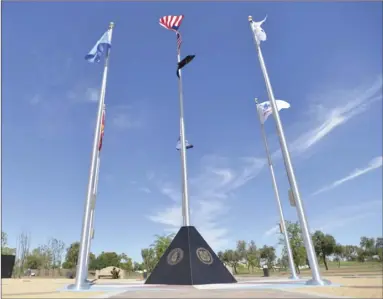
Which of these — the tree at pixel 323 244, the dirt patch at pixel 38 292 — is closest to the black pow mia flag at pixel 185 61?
the dirt patch at pixel 38 292

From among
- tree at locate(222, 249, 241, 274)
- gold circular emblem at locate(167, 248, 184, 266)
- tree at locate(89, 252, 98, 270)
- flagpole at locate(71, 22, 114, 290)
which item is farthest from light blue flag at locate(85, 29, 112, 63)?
tree at locate(89, 252, 98, 270)

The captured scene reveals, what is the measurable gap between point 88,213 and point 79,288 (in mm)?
3089

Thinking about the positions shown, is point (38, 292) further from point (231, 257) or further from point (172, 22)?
point (231, 257)

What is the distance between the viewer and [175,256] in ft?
49.9

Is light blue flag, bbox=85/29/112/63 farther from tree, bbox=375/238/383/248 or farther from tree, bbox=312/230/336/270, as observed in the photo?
tree, bbox=375/238/383/248

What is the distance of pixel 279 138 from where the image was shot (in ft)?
49.0

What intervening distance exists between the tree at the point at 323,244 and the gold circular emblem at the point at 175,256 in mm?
60319

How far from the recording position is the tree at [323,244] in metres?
67.3

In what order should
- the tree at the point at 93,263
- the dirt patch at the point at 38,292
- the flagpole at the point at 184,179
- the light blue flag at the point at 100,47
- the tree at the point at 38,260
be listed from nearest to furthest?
1. the dirt patch at the point at 38,292
2. the flagpole at the point at 184,179
3. the light blue flag at the point at 100,47
4. the tree at the point at 38,260
5. the tree at the point at 93,263

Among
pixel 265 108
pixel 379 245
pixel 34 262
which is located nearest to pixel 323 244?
pixel 379 245

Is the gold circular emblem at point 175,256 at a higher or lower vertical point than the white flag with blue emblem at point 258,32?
lower

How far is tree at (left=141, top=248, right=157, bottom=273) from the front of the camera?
61.8 metres

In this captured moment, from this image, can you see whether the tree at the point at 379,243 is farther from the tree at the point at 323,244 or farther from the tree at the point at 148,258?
the tree at the point at 148,258

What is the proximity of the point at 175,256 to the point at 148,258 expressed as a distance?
5812 centimetres
